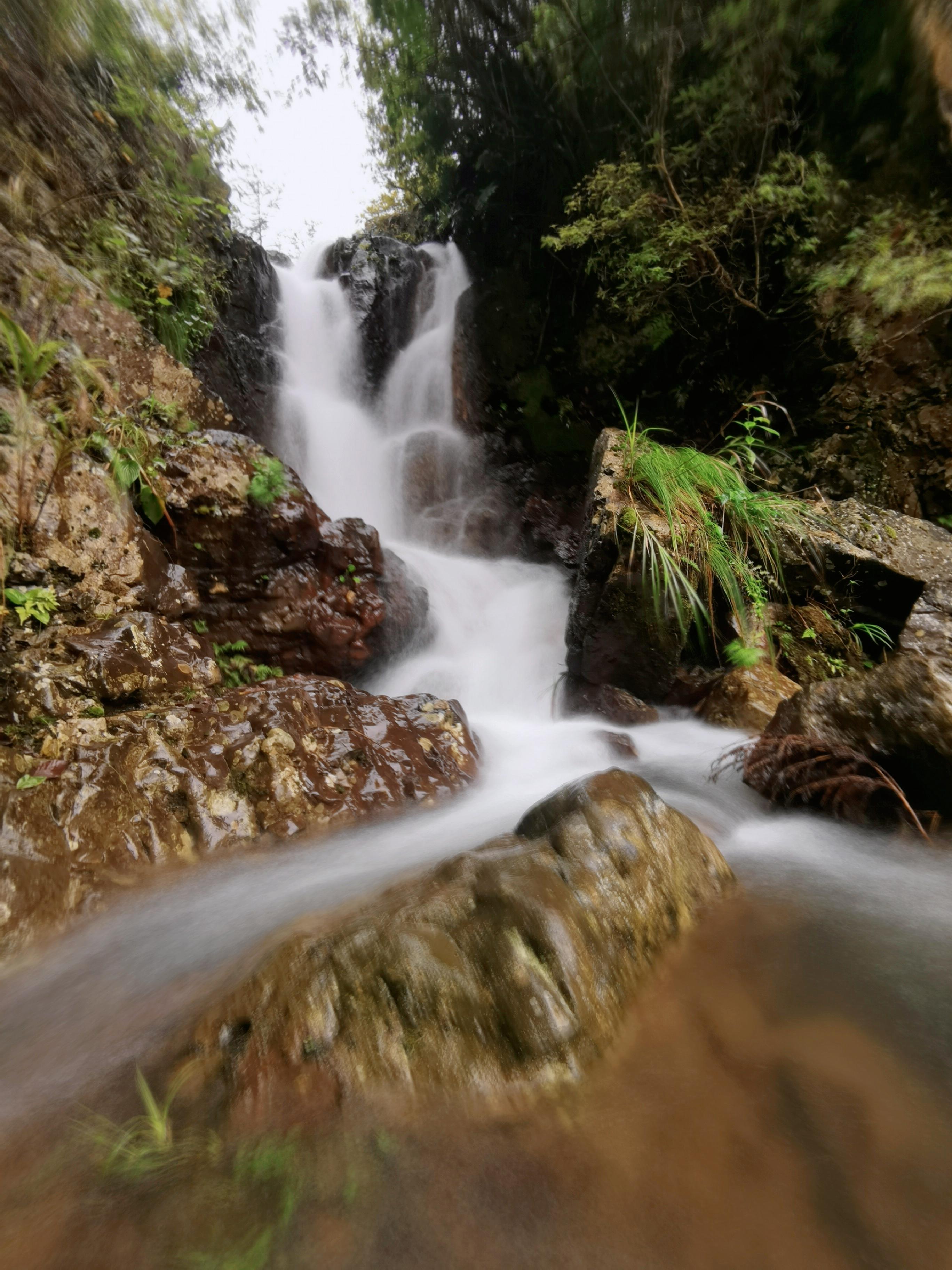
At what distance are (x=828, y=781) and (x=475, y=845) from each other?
5.36ft

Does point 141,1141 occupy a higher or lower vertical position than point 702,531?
lower

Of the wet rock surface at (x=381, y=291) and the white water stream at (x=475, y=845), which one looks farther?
→ the wet rock surface at (x=381, y=291)

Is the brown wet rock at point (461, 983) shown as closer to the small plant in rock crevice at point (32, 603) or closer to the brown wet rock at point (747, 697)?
the small plant in rock crevice at point (32, 603)

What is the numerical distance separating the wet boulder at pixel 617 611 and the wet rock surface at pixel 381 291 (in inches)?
230

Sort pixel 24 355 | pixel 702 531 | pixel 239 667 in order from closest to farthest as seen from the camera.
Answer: pixel 24 355 < pixel 239 667 < pixel 702 531

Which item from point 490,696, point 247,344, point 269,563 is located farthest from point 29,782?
point 247,344

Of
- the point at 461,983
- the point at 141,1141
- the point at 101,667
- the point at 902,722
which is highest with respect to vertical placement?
the point at 101,667

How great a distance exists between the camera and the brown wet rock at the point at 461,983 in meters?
1.21

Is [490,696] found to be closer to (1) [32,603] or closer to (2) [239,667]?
(2) [239,667]

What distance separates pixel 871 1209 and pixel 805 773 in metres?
1.95

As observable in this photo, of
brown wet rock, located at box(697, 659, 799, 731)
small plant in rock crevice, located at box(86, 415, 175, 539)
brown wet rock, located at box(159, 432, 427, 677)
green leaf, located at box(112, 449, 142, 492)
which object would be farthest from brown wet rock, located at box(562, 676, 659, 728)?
green leaf, located at box(112, 449, 142, 492)

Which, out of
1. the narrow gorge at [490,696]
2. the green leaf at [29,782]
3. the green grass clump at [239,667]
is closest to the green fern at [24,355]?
the narrow gorge at [490,696]

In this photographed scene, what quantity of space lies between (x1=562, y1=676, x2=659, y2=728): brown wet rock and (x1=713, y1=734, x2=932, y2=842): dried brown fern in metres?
1.26

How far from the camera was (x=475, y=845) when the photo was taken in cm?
254
